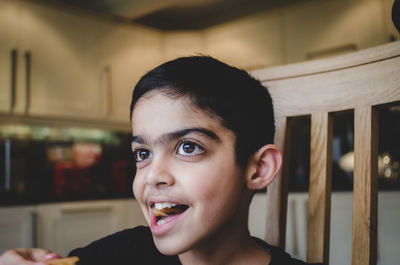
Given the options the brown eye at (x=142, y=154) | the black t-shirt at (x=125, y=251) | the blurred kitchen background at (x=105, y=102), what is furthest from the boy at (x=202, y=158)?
the blurred kitchen background at (x=105, y=102)

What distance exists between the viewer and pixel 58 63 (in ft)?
9.87

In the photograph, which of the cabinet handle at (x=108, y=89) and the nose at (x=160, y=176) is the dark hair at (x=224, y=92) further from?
the cabinet handle at (x=108, y=89)

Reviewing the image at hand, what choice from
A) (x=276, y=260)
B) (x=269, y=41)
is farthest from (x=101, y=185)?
(x=276, y=260)

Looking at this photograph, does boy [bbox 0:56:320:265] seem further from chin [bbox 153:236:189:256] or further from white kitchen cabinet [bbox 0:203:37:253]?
white kitchen cabinet [bbox 0:203:37:253]

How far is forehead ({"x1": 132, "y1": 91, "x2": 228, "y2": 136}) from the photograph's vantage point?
2.15ft

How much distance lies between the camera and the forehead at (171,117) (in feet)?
2.15

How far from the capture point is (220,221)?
0.64 metres

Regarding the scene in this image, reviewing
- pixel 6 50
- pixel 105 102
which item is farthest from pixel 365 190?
pixel 105 102

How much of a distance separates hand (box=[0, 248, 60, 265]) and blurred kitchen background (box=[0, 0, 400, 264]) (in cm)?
175

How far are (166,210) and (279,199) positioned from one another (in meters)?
0.24

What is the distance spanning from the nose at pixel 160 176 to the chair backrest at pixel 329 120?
0.24m

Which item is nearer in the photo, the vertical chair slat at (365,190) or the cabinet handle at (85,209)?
the vertical chair slat at (365,190)

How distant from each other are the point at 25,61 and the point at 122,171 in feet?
3.65

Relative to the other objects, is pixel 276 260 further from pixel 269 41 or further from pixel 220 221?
pixel 269 41
